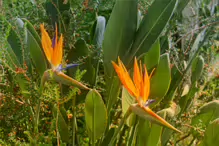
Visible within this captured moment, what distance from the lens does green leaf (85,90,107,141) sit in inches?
29.3

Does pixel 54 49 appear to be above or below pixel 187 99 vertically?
above

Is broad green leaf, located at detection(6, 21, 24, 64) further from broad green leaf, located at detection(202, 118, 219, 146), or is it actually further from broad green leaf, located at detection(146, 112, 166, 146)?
broad green leaf, located at detection(202, 118, 219, 146)

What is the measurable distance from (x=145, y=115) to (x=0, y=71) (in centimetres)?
46

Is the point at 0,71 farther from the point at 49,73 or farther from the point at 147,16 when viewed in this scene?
the point at 147,16

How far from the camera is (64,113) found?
938 millimetres

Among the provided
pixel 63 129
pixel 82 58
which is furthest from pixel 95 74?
pixel 63 129

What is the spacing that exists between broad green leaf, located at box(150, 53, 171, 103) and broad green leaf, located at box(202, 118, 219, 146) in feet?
0.44

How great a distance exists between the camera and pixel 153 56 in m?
0.87

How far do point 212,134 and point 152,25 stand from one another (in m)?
0.29

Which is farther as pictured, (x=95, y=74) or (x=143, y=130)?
(x=95, y=74)

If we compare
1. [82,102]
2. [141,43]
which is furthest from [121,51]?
[82,102]

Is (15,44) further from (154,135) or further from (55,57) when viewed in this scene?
(154,135)

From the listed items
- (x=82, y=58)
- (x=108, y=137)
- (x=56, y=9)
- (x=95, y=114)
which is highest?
(x=56, y=9)

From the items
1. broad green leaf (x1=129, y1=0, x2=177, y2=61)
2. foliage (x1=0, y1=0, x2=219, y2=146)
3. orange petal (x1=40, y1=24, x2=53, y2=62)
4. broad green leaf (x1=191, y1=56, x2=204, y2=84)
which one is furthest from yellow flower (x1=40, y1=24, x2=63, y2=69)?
broad green leaf (x1=191, y1=56, x2=204, y2=84)
